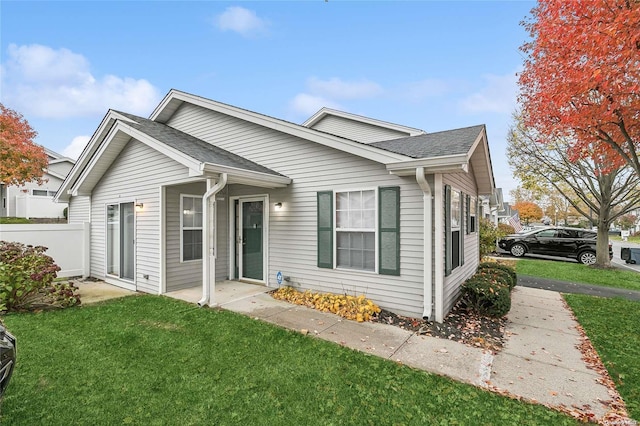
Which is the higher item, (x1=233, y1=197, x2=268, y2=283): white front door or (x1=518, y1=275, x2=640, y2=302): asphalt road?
(x1=233, y1=197, x2=268, y2=283): white front door

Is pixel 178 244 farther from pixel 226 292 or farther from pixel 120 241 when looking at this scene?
pixel 120 241

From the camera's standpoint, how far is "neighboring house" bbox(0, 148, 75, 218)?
18281mm

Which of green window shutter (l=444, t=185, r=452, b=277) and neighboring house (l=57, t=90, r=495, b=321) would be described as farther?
green window shutter (l=444, t=185, r=452, b=277)

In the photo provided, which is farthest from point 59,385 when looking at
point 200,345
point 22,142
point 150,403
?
point 22,142

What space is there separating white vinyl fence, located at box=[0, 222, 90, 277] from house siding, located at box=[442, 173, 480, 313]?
31.6 ft

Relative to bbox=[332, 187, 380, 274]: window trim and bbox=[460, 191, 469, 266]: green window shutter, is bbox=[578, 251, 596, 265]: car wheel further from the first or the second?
bbox=[332, 187, 380, 274]: window trim

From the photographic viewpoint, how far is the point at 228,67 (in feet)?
46.4

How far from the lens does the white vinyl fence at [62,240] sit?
305 inches

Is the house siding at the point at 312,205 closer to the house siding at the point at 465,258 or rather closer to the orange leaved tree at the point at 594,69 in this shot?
the house siding at the point at 465,258

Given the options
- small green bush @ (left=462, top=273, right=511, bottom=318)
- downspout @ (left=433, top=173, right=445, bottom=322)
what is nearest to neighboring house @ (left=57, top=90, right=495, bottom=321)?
downspout @ (left=433, top=173, right=445, bottom=322)

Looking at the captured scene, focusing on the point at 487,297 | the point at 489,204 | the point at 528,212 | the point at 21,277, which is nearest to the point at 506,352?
the point at 487,297

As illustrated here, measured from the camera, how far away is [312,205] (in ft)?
20.1

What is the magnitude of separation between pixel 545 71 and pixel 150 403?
941 cm

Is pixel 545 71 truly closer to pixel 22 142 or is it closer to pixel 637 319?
pixel 637 319
